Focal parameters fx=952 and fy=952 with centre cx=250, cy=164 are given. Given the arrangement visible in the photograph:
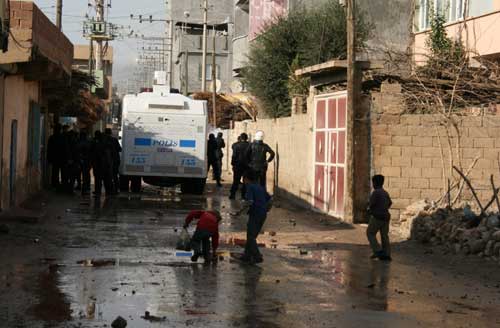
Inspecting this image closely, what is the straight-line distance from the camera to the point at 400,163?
20.7 m

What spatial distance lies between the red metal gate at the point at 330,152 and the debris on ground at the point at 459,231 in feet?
12.6

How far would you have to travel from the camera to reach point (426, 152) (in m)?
20.6

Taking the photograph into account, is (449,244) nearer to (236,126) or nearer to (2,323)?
(2,323)

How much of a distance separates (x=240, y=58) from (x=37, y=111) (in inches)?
1318

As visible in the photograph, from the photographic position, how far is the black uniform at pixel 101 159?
26.8 m

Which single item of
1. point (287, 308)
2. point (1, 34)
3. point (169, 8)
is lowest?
point (287, 308)

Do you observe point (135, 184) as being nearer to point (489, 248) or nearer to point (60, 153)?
point (60, 153)

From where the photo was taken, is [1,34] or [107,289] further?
[1,34]

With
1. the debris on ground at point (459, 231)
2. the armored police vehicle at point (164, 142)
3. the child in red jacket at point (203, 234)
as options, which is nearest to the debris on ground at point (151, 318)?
the child in red jacket at point (203, 234)

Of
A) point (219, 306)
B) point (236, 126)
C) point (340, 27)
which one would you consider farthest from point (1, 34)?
point (236, 126)

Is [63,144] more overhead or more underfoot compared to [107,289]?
more overhead

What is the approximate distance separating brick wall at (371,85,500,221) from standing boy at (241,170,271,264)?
23.1 feet

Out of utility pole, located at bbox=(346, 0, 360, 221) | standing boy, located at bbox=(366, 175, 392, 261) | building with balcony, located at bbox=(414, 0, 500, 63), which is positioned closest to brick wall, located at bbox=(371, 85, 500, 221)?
utility pole, located at bbox=(346, 0, 360, 221)

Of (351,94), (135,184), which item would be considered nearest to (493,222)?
(351,94)
